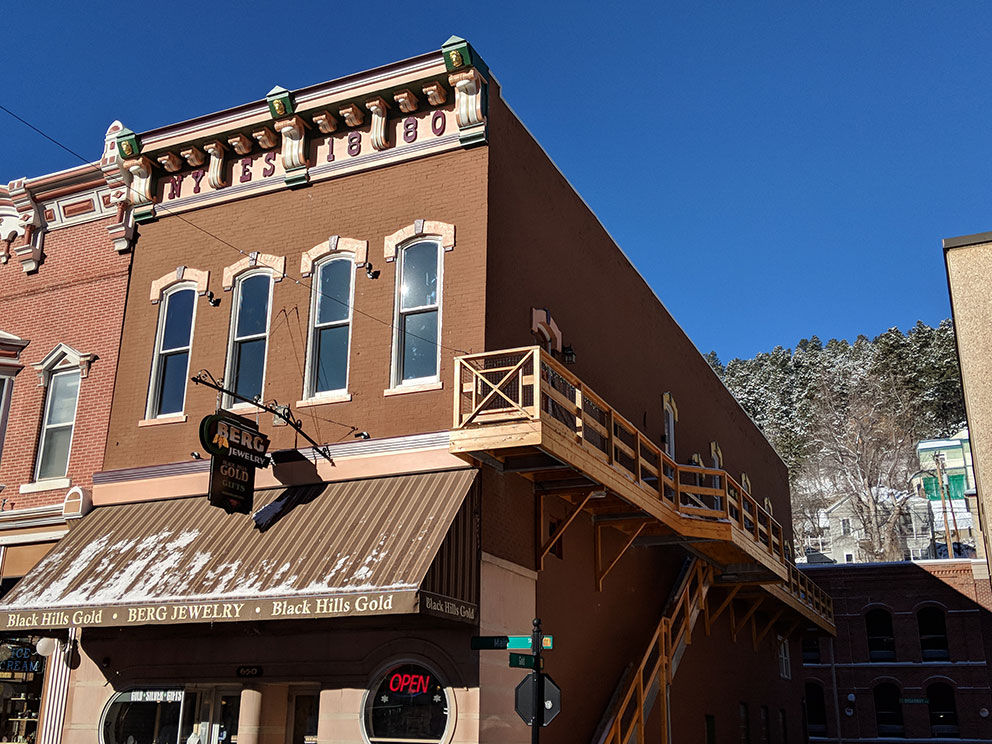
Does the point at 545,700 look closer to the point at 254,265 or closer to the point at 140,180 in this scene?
the point at 254,265

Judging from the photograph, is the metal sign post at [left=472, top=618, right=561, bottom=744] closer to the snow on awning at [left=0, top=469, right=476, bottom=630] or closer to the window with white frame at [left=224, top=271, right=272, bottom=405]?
the snow on awning at [left=0, top=469, right=476, bottom=630]

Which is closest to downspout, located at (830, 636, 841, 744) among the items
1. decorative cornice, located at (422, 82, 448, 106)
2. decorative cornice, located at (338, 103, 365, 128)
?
decorative cornice, located at (422, 82, 448, 106)

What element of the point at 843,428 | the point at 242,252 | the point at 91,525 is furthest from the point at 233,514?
the point at 843,428

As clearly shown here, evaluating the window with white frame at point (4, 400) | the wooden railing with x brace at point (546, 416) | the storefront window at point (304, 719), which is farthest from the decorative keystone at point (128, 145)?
the storefront window at point (304, 719)

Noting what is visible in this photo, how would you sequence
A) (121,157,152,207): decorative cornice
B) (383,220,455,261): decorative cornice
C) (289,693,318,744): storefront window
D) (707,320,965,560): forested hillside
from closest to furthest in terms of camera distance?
(289,693,318,744): storefront window < (383,220,455,261): decorative cornice < (121,157,152,207): decorative cornice < (707,320,965,560): forested hillside

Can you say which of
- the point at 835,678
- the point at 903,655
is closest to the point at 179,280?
the point at 835,678

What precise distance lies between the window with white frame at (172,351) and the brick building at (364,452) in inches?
1.6

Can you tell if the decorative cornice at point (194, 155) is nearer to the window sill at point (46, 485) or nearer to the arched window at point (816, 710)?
the window sill at point (46, 485)

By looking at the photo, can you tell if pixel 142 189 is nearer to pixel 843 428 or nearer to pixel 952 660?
pixel 952 660

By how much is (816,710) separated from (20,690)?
114 ft

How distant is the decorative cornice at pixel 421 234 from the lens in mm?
15445

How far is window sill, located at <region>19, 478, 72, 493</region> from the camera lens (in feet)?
56.9

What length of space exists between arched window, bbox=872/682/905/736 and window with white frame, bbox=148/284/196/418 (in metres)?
34.6

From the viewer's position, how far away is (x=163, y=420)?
16812 mm
